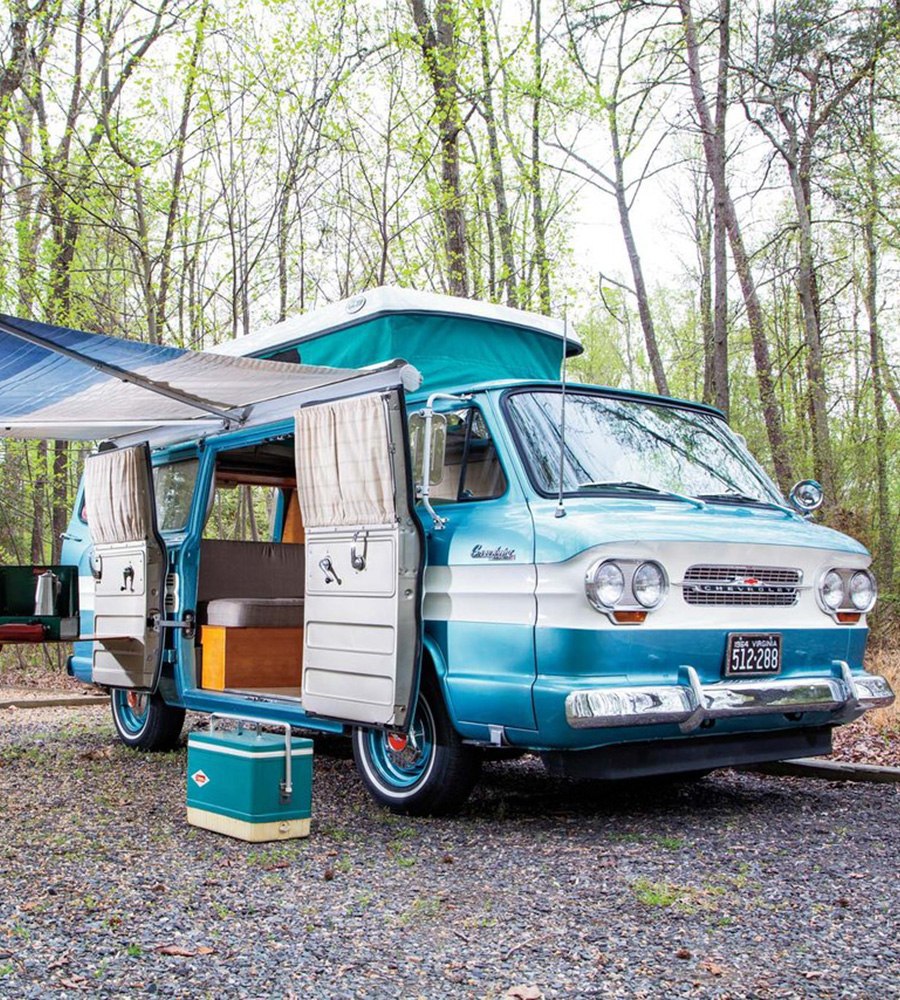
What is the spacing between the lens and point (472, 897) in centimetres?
477

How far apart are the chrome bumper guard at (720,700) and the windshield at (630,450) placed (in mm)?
1118

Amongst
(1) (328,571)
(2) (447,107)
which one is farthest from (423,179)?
(1) (328,571)

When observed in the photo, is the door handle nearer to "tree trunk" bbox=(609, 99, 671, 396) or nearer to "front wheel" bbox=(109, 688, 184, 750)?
"front wheel" bbox=(109, 688, 184, 750)

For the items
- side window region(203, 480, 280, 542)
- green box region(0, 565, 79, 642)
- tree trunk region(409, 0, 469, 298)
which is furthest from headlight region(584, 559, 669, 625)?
side window region(203, 480, 280, 542)

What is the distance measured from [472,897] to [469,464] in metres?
2.52

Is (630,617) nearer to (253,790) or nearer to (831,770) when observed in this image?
(253,790)

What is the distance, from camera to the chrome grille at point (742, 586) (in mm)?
5938

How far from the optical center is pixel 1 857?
538cm

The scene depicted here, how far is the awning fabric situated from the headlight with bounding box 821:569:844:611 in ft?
9.39

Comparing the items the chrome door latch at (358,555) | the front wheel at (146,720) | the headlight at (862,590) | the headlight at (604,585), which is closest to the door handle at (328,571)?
the chrome door latch at (358,555)

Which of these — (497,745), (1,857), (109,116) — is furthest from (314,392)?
(109,116)

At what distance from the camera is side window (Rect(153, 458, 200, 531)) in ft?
28.0

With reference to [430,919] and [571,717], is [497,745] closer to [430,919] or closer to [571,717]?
[571,717]

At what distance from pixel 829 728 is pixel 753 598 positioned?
3.70 feet
